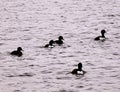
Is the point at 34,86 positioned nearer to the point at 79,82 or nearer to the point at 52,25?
the point at 79,82

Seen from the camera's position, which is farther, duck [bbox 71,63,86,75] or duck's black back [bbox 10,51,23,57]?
duck's black back [bbox 10,51,23,57]

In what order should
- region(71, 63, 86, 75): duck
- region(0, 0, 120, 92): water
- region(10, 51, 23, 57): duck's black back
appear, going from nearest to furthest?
region(0, 0, 120, 92): water → region(71, 63, 86, 75): duck → region(10, 51, 23, 57): duck's black back

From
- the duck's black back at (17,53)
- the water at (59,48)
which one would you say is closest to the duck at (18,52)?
the duck's black back at (17,53)

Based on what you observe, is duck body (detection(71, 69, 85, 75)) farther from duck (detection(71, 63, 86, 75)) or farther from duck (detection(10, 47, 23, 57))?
duck (detection(10, 47, 23, 57))

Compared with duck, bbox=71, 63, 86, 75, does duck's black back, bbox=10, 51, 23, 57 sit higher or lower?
higher

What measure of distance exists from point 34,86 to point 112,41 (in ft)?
33.6

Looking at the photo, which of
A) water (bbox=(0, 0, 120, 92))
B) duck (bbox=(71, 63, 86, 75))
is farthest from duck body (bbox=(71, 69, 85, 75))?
water (bbox=(0, 0, 120, 92))

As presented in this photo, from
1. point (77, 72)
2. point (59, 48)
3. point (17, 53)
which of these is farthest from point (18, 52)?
point (77, 72)

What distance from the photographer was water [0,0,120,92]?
2058 centimetres

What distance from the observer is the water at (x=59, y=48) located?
20578 millimetres

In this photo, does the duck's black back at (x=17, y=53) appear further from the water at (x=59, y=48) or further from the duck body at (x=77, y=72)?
the duck body at (x=77, y=72)

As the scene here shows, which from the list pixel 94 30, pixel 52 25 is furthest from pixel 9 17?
pixel 94 30

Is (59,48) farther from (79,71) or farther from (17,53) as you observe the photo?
(79,71)

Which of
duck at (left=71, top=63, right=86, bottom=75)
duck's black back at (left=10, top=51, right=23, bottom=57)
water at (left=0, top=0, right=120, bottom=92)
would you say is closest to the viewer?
water at (left=0, top=0, right=120, bottom=92)
